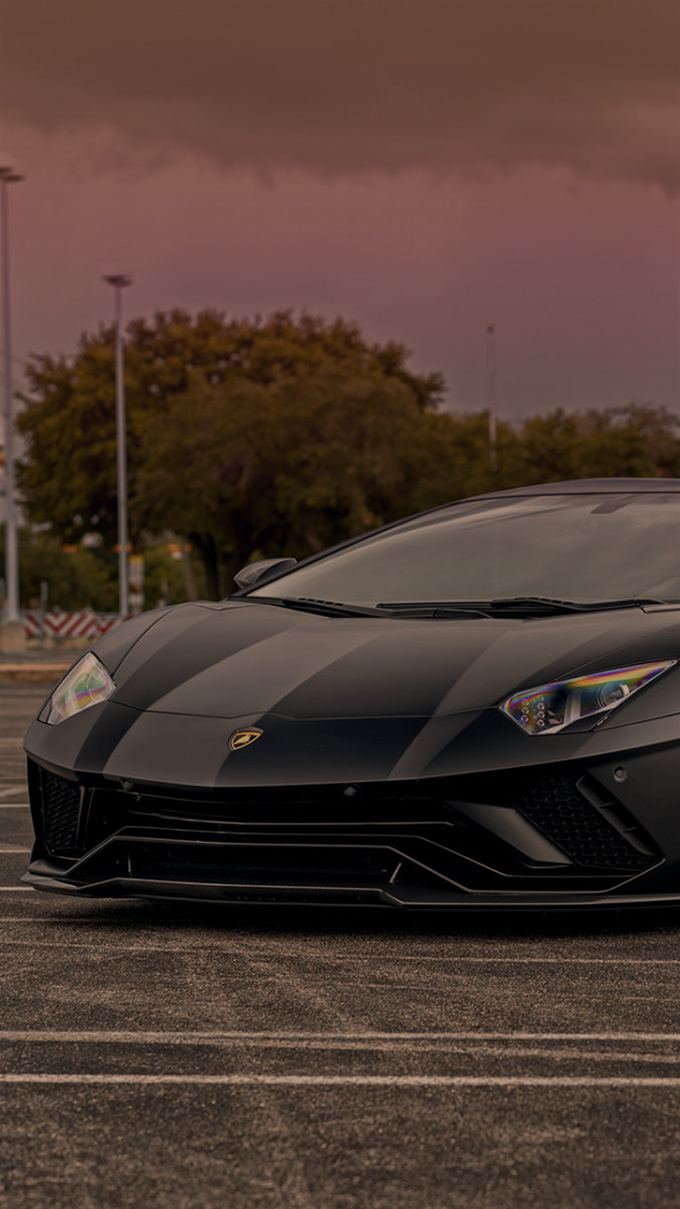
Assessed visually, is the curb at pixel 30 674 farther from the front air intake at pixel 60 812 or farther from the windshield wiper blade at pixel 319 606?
the front air intake at pixel 60 812

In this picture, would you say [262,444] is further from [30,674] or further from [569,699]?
[569,699]

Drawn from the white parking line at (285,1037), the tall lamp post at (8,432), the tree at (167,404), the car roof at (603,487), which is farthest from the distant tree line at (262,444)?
the white parking line at (285,1037)

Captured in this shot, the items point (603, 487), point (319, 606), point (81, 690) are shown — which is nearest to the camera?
point (81, 690)

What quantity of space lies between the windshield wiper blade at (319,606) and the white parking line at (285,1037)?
1.89 meters

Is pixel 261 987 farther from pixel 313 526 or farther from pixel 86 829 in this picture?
pixel 313 526

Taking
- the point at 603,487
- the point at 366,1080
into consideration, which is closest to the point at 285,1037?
the point at 366,1080

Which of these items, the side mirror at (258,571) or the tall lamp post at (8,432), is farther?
the tall lamp post at (8,432)

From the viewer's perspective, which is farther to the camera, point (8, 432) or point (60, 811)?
point (8, 432)

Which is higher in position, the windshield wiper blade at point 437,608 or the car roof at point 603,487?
the car roof at point 603,487

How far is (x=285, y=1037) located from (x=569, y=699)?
1.31 m

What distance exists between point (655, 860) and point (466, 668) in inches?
27.2

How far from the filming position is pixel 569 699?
4402mm

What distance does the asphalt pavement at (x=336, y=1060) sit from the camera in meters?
2.62

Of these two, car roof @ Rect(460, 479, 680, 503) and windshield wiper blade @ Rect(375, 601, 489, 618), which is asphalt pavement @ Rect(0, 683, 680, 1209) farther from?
car roof @ Rect(460, 479, 680, 503)
